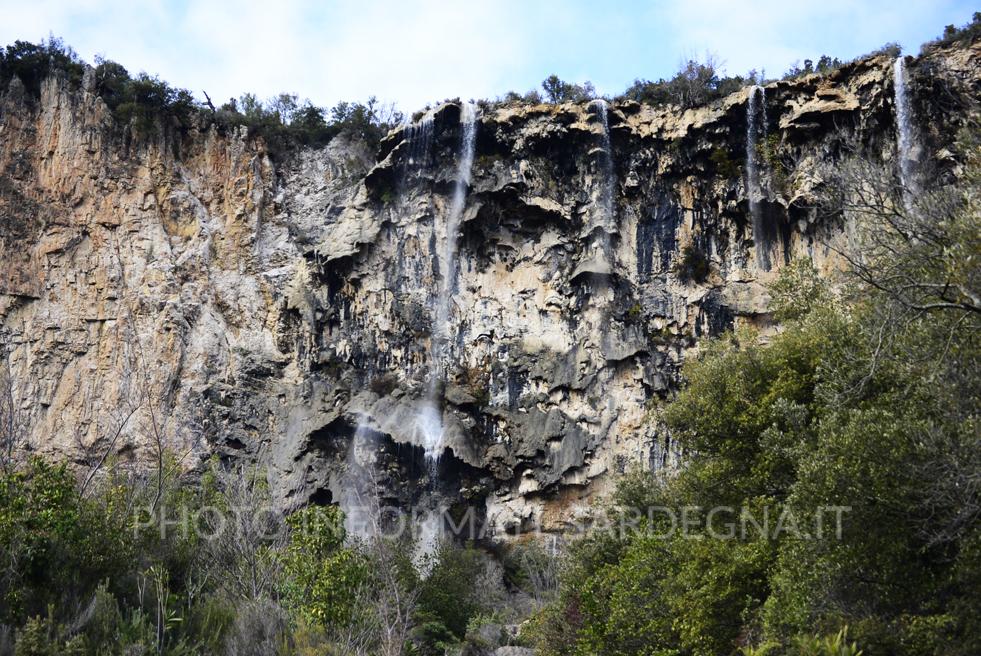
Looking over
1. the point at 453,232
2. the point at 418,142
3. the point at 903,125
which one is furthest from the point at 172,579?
the point at 903,125

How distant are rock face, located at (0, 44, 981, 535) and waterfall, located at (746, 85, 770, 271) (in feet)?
0.52

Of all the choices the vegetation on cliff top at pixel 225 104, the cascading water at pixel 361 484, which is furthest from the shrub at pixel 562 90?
the cascading water at pixel 361 484

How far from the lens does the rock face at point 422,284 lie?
112 ft

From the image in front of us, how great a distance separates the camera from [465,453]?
34000 mm

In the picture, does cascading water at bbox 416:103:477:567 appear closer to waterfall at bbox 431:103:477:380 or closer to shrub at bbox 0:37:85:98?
waterfall at bbox 431:103:477:380

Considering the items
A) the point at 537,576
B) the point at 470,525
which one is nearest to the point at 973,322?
the point at 537,576

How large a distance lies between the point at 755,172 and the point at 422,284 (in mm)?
13315

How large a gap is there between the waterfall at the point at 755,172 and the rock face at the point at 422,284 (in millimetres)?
158

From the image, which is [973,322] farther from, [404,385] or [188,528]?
[404,385]

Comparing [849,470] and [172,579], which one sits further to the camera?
[172,579]

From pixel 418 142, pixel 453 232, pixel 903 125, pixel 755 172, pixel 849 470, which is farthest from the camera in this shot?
pixel 418 142

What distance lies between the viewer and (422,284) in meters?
36.2

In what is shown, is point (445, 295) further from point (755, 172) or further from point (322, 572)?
point (322, 572)

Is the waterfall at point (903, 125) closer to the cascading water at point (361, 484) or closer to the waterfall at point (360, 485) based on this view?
the cascading water at point (361, 484)
